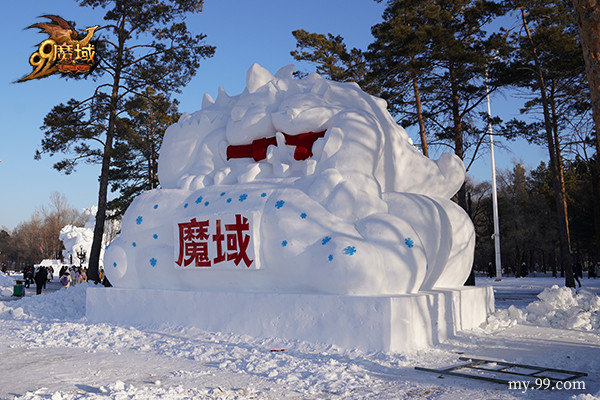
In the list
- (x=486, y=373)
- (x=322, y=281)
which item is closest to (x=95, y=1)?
(x=322, y=281)

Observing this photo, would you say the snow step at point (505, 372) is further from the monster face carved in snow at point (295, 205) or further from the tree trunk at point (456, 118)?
the tree trunk at point (456, 118)

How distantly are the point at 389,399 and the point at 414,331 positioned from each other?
209 cm

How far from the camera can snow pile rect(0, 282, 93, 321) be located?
10422 millimetres

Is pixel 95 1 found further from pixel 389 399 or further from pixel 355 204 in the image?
pixel 389 399

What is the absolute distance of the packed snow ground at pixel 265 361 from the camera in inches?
180

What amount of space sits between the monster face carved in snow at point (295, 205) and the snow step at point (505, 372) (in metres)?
1.58

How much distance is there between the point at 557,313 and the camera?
8820 mm

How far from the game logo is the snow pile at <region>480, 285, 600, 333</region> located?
1498 cm

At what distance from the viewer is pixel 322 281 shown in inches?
269

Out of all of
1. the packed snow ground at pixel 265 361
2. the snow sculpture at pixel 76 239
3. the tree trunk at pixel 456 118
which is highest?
the tree trunk at pixel 456 118

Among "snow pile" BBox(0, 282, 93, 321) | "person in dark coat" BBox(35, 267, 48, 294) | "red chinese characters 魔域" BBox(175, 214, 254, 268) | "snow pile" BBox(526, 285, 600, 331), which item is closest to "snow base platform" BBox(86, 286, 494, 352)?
"red chinese characters 魔域" BBox(175, 214, 254, 268)

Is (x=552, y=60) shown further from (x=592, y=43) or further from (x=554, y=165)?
(x=592, y=43)

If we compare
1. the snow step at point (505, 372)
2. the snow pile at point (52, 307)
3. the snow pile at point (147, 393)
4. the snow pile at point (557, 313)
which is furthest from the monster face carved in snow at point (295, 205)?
the snow pile at point (147, 393)

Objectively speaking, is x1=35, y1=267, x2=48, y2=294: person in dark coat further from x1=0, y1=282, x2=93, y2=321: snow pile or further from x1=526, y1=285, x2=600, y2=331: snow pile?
x1=526, y1=285, x2=600, y2=331: snow pile
